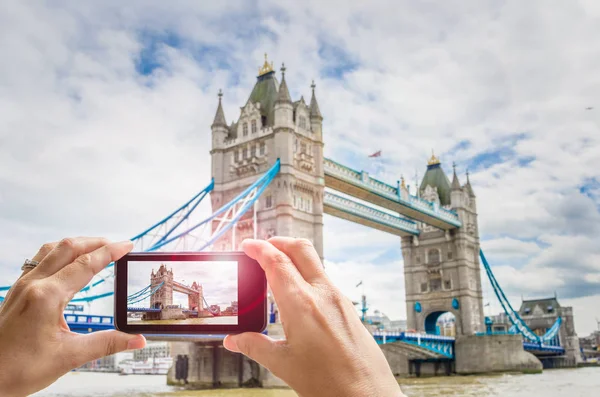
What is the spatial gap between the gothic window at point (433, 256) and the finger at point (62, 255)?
4690cm

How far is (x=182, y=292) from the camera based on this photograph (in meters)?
2.00

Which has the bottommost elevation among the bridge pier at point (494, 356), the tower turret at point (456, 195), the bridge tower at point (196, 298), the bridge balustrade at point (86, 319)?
the bridge pier at point (494, 356)

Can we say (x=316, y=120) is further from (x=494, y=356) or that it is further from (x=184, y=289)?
(x=184, y=289)

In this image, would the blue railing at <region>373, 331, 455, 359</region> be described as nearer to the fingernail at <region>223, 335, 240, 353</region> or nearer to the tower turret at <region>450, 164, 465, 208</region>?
the tower turret at <region>450, 164, 465, 208</region>

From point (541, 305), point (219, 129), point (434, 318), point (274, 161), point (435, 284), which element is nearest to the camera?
point (274, 161)

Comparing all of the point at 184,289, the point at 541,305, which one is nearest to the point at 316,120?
the point at 184,289

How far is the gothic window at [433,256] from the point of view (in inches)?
1862

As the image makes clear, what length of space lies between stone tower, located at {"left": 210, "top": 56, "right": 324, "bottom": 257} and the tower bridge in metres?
0.05

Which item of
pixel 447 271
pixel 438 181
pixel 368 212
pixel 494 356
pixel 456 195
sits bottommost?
pixel 494 356

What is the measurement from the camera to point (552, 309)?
7462 cm

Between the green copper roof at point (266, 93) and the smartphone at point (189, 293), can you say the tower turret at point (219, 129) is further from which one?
the smartphone at point (189, 293)

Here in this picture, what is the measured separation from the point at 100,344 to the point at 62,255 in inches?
11.5

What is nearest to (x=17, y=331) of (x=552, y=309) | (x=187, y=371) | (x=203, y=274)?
(x=203, y=274)

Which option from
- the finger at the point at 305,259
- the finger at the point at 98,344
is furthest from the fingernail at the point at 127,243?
the finger at the point at 305,259
